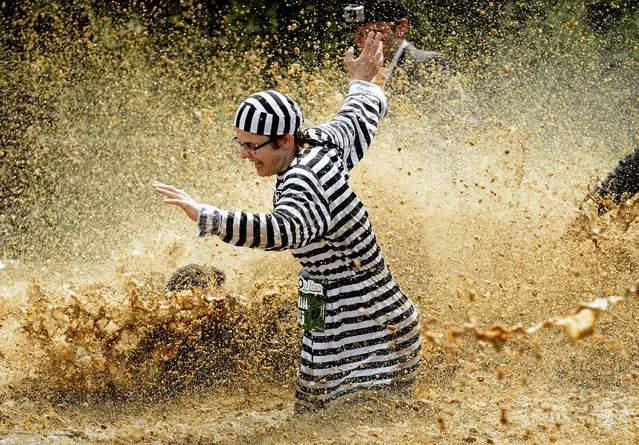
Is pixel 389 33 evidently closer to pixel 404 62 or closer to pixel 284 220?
pixel 404 62

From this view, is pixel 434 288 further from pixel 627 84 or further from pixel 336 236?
pixel 627 84

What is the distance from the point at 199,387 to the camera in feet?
17.3

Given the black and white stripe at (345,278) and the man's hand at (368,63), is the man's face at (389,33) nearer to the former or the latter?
the man's hand at (368,63)

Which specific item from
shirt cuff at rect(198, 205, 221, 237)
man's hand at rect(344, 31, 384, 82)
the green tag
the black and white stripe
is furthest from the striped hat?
man's hand at rect(344, 31, 384, 82)

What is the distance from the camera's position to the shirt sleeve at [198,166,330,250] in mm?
3785

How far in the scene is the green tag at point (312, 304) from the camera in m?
4.40

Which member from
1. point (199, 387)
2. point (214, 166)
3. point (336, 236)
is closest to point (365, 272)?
point (336, 236)

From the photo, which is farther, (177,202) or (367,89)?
(367,89)

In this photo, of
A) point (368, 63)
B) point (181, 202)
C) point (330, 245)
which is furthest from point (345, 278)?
point (368, 63)

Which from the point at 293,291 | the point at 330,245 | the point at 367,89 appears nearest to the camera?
the point at 330,245

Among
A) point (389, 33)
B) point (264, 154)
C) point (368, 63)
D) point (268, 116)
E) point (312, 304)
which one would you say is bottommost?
point (312, 304)

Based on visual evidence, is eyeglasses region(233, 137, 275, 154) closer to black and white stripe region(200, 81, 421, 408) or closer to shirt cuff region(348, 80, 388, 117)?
black and white stripe region(200, 81, 421, 408)

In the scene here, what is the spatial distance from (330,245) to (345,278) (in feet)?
0.62

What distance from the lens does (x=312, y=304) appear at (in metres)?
4.41
